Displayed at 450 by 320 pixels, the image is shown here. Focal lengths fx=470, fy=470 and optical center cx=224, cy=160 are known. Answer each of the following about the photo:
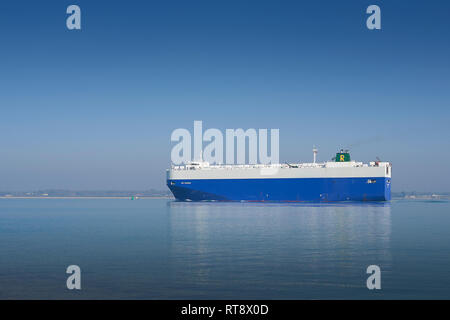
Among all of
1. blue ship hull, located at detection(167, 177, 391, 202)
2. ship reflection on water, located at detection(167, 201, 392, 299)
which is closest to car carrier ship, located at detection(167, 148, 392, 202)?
blue ship hull, located at detection(167, 177, 391, 202)

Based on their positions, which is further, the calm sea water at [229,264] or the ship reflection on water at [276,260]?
the ship reflection on water at [276,260]

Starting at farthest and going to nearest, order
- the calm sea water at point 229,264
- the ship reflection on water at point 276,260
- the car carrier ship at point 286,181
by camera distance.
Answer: the car carrier ship at point 286,181 < the ship reflection on water at point 276,260 < the calm sea water at point 229,264

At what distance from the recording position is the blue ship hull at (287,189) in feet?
229

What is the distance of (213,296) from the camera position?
12.4 meters

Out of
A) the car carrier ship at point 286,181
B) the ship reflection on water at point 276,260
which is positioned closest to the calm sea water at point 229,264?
the ship reflection on water at point 276,260

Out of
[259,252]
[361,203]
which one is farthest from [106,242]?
[361,203]

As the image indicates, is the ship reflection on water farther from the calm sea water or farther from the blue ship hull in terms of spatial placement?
the blue ship hull

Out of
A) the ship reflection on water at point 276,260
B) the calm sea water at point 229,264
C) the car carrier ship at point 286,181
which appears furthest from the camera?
the car carrier ship at point 286,181

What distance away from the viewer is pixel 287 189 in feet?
239

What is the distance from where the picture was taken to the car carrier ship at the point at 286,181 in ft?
229

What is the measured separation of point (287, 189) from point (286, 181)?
1290 mm

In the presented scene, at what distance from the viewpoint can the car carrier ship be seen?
6969 centimetres

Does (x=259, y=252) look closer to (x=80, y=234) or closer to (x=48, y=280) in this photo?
(x=48, y=280)

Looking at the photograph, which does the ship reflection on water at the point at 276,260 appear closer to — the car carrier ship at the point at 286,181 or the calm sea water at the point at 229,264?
the calm sea water at the point at 229,264
